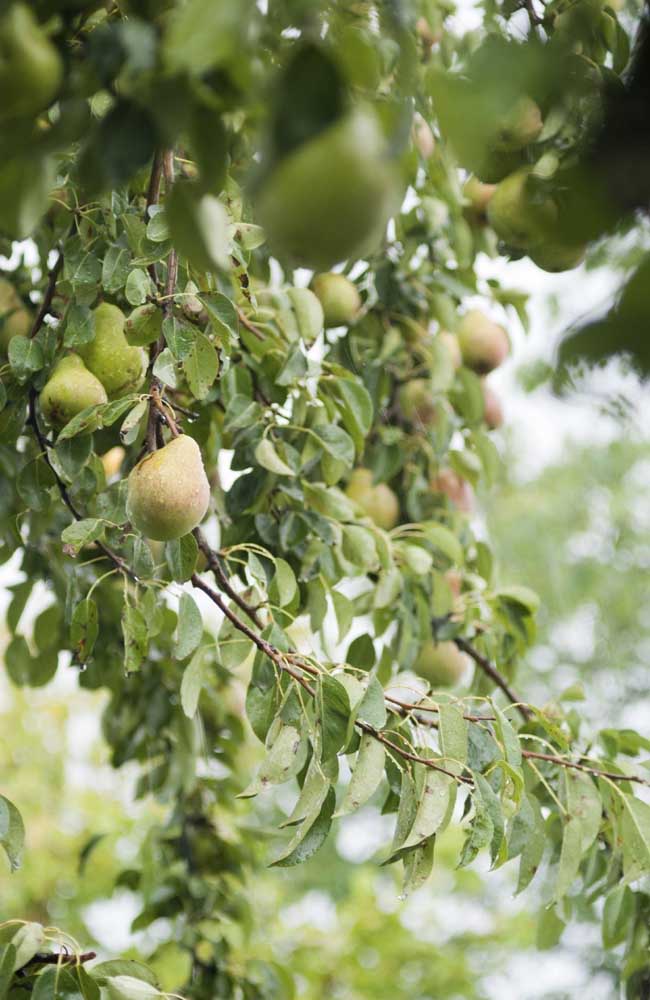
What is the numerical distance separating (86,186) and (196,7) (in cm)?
11

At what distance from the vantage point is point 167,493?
3.06 ft

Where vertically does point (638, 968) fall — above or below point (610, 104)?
below

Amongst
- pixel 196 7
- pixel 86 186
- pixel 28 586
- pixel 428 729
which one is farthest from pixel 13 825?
pixel 196 7

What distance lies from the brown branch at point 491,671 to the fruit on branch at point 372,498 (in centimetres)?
19

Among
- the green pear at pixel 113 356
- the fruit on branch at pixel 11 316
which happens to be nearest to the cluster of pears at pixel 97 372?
the green pear at pixel 113 356

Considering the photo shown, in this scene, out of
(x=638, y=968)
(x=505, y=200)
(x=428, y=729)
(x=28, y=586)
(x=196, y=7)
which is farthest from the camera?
(x=28, y=586)

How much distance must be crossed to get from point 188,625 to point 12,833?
0.77ft

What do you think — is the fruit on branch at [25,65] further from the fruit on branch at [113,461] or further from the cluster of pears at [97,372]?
the fruit on branch at [113,461]

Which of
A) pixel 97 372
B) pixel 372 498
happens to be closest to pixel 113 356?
pixel 97 372

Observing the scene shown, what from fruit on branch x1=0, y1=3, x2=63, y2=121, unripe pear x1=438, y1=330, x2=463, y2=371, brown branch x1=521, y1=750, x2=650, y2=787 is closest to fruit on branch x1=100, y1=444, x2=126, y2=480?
unripe pear x1=438, y1=330, x2=463, y2=371

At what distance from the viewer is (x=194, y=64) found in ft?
1.40

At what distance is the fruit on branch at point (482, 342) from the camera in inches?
66.9

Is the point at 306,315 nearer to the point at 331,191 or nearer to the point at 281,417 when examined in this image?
the point at 281,417

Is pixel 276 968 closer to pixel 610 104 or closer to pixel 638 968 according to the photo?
pixel 638 968
